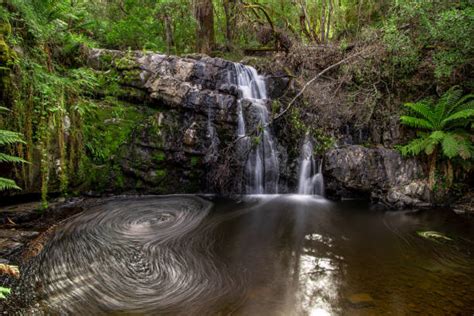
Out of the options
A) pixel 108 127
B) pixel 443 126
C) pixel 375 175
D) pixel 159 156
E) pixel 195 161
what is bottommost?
pixel 375 175

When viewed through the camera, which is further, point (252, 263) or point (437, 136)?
point (437, 136)

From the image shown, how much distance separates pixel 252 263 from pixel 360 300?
1442 mm

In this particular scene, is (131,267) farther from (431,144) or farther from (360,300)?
(431,144)

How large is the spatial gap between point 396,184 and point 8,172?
26.6 feet

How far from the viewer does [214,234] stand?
4.95 meters

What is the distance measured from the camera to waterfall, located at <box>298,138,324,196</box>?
287 inches

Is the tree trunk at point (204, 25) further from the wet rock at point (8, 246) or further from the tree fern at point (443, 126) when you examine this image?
the wet rock at point (8, 246)

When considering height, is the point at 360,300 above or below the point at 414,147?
below

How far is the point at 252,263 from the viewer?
392cm

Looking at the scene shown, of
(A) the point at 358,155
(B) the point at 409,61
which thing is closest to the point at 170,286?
(A) the point at 358,155

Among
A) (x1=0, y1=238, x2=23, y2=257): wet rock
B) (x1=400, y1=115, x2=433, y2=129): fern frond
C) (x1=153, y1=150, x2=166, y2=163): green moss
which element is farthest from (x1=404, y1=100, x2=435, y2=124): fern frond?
(x1=0, y1=238, x2=23, y2=257): wet rock

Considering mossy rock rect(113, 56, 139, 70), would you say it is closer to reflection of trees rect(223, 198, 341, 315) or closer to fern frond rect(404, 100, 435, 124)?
reflection of trees rect(223, 198, 341, 315)

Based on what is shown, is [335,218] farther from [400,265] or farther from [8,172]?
[8,172]

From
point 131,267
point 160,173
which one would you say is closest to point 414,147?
point 160,173
